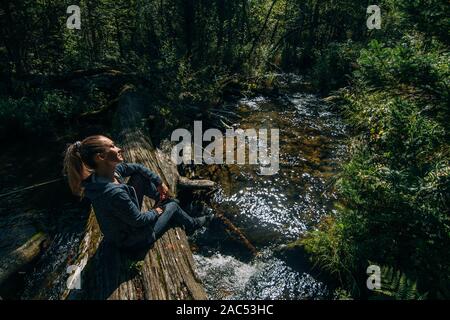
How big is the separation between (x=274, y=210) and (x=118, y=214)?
152 inches

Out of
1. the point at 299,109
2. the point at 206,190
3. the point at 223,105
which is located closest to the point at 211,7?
the point at 223,105

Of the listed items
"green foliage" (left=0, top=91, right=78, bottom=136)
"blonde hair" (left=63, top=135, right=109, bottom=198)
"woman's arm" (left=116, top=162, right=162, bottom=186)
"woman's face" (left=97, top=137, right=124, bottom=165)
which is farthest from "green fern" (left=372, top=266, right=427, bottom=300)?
"green foliage" (left=0, top=91, right=78, bottom=136)

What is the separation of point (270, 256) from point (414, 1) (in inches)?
170

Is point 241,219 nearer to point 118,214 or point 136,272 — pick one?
point 136,272

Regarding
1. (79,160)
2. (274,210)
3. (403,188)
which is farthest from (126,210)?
(274,210)

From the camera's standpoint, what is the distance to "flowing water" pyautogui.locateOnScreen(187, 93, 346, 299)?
5.54 m

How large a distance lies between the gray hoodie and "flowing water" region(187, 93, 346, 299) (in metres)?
1.75

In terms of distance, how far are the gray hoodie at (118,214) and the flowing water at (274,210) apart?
1.75 meters

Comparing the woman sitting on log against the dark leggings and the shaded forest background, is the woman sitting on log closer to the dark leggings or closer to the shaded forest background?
the dark leggings

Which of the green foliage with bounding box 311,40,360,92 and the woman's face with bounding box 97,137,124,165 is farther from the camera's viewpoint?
the green foliage with bounding box 311,40,360,92

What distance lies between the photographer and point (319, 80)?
14836 millimetres

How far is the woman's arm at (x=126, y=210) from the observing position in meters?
3.95
